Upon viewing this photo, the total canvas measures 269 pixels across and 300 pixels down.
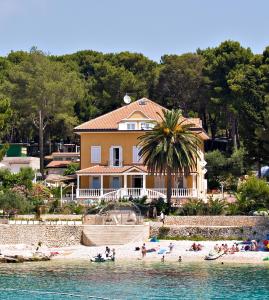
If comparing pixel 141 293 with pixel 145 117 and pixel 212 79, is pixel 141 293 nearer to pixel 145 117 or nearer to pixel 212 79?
pixel 145 117

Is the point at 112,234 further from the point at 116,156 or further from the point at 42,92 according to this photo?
the point at 42,92

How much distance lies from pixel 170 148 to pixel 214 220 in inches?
232

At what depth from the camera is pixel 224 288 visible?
44125 millimetres

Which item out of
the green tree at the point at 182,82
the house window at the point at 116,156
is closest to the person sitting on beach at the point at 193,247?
the house window at the point at 116,156

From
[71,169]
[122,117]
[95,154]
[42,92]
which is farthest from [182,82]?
[95,154]

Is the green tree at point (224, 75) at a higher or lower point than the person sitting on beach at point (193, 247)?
higher

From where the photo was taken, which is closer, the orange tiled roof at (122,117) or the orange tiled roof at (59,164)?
the orange tiled roof at (122,117)

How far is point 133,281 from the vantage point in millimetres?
Answer: 45812

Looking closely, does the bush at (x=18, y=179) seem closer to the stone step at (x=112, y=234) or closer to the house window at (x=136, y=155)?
the house window at (x=136, y=155)

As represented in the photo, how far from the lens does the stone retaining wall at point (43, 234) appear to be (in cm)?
5703

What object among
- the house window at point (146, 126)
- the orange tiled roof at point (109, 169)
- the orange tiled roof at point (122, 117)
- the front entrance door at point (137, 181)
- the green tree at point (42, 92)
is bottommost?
the front entrance door at point (137, 181)

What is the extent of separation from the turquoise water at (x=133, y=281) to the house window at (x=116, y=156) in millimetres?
17966

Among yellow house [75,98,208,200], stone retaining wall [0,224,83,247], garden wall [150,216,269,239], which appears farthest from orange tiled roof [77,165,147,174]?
stone retaining wall [0,224,83,247]

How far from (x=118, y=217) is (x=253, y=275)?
42.2ft
